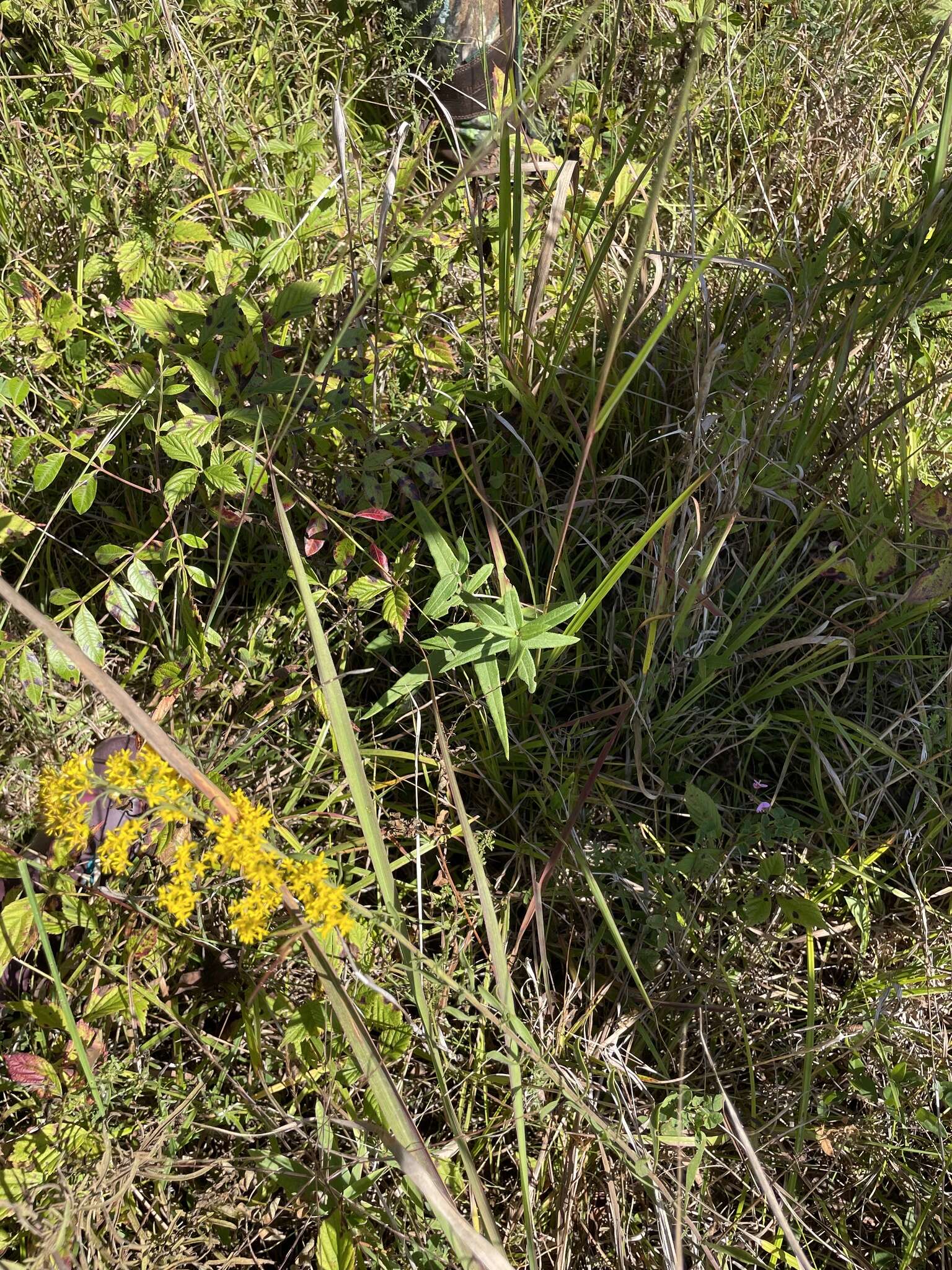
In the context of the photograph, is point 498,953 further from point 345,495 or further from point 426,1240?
point 345,495

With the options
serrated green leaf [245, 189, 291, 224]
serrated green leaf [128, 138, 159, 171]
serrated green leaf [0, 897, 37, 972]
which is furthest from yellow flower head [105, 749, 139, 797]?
serrated green leaf [128, 138, 159, 171]

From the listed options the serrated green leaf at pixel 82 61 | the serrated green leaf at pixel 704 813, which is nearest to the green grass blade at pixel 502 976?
the serrated green leaf at pixel 704 813

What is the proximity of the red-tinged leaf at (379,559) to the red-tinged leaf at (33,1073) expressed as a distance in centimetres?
100

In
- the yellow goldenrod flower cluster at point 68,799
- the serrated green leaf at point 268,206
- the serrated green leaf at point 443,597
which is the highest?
the serrated green leaf at point 268,206

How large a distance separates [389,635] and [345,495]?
297 mm

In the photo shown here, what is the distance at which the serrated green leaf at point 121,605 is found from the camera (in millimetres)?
1598

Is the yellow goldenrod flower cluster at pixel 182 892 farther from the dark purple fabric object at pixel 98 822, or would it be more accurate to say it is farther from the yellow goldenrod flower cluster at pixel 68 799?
the dark purple fabric object at pixel 98 822

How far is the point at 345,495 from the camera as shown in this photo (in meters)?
1.66

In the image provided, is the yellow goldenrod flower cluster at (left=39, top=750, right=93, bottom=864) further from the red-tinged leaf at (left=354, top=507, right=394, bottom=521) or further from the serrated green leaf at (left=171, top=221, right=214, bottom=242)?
the serrated green leaf at (left=171, top=221, right=214, bottom=242)

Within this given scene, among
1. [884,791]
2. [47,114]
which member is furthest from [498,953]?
[47,114]

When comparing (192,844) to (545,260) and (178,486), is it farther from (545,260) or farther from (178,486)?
(545,260)

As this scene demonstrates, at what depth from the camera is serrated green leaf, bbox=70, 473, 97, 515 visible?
1590 millimetres

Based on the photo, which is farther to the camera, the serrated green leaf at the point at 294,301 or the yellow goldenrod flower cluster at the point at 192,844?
the serrated green leaf at the point at 294,301

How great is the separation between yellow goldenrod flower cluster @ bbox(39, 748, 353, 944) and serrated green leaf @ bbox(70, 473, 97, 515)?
25.8 inches
